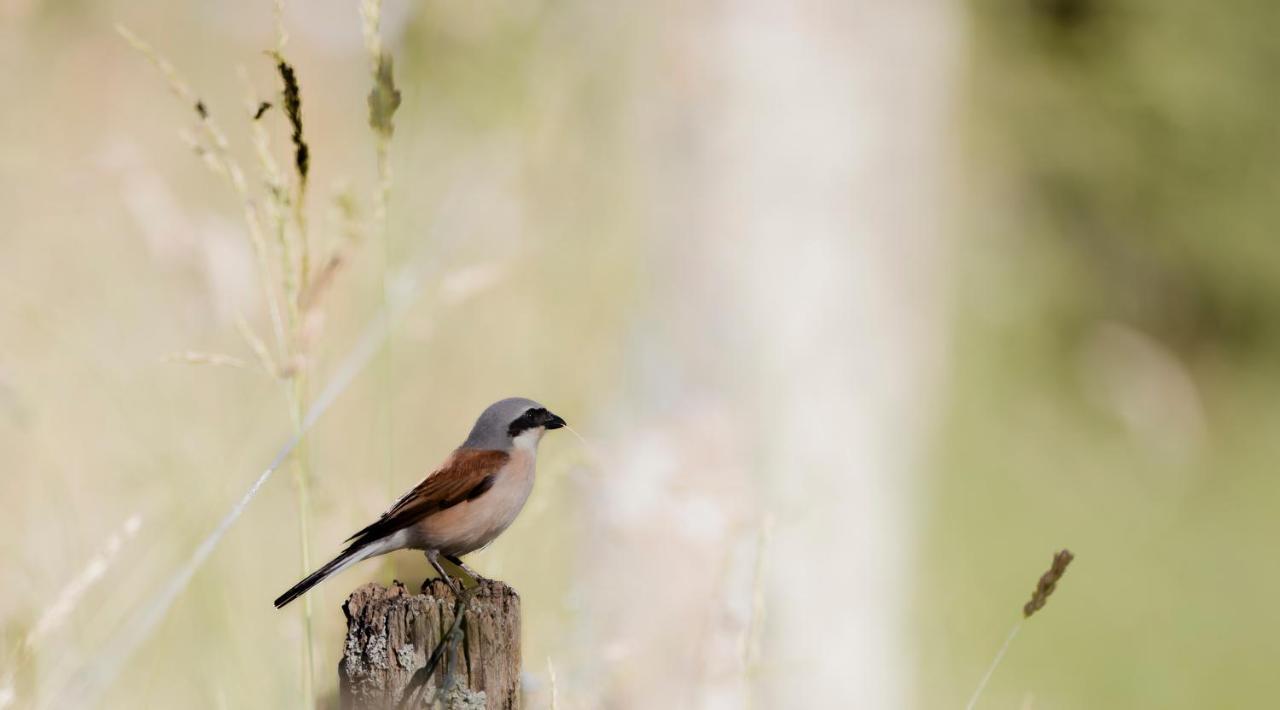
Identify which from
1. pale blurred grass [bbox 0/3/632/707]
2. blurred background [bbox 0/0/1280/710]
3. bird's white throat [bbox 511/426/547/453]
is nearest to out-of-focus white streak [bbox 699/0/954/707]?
blurred background [bbox 0/0/1280/710]

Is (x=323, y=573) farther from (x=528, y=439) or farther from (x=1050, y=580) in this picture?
(x=1050, y=580)

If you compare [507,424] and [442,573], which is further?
[507,424]

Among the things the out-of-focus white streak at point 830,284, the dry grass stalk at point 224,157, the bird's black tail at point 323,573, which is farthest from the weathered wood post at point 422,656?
the out-of-focus white streak at point 830,284

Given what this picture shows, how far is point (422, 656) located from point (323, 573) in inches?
5.3

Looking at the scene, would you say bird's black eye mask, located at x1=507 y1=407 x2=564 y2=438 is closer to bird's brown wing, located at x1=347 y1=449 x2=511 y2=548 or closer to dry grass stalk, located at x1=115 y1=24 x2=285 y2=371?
bird's brown wing, located at x1=347 y1=449 x2=511 y2=548

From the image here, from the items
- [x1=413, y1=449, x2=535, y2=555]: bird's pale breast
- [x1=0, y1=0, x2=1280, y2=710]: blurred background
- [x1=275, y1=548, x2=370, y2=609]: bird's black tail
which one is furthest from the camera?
[x1=0, y1=0, x2=1280, y2=710]: blurred background

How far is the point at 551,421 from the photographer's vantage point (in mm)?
1438

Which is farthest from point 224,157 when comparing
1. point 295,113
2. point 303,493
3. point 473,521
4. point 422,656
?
point 422,656

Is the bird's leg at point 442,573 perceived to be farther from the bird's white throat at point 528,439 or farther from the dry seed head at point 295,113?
the dry seed head at point 295,113

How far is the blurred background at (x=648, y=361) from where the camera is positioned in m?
2.21

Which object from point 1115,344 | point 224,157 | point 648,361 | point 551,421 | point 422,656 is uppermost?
point 224,157

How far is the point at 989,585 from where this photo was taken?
7133 mm

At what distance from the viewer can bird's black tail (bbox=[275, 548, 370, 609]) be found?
1.17 metres

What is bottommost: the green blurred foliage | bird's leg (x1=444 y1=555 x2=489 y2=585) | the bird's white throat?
the green blurred foliage
